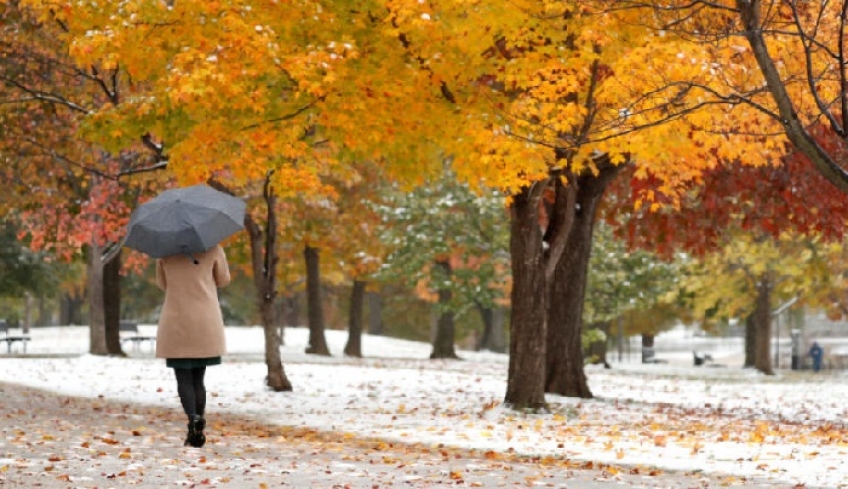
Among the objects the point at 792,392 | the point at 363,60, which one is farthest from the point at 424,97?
the point at 792,392

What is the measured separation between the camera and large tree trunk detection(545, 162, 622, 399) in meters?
21.7

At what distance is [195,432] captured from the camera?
12016 mm

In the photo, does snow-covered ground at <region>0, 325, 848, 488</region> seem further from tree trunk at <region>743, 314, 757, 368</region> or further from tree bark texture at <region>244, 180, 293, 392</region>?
tree trunk at <region>743, 314, 757, 368</region>

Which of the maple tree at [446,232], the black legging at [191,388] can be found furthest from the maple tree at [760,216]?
the black legging at [191,388]

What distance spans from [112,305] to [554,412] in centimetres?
1737

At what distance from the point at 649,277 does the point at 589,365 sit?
242 inches

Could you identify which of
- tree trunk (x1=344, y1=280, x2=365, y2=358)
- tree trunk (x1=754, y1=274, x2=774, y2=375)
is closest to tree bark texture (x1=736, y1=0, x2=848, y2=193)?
tree trunk (x1=754, y1=274, x2=774, y2=375)

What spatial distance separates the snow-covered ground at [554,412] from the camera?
13492 millimetres

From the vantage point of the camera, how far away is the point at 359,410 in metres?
18.6

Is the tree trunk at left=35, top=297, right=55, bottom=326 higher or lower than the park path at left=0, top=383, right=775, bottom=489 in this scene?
higher

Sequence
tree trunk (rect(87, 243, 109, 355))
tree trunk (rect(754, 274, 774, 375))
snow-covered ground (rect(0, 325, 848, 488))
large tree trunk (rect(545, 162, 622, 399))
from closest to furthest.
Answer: snow-covered ground (rect(0, 325, 848, 488)) → large tree trunk (rect(545, 162, 622, 399)) → tree trunk (rect(87, 243, 109, 355)) → tree trunk (rect(754, 274, 774, 375))

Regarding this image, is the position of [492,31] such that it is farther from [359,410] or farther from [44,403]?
[44,403]

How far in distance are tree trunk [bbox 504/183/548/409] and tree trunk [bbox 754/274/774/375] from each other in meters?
23.0

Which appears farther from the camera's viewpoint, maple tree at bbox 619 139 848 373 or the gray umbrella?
maple tree at bbox 619 139 848 373
